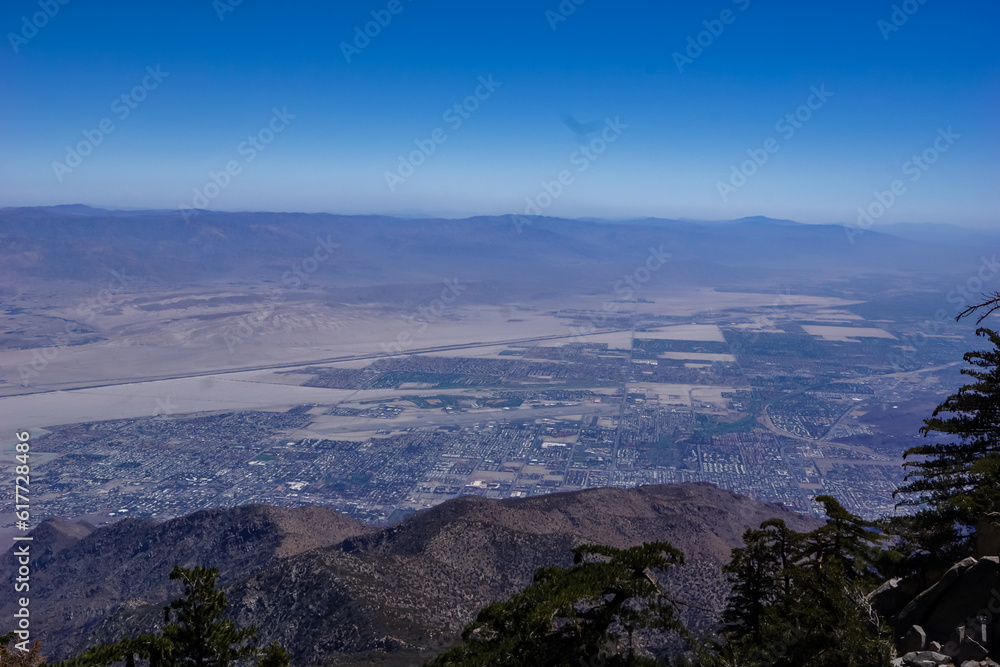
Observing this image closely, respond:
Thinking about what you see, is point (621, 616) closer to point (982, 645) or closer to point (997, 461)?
point (982, 645)

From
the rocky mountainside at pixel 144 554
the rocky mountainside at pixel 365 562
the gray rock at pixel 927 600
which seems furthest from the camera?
the rocky mountainside at pixel 144 554

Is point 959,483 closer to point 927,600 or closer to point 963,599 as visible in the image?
point 927,600

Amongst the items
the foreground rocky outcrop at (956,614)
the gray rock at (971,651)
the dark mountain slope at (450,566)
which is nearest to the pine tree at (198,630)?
the foreground rocky outcrop at (956,614)

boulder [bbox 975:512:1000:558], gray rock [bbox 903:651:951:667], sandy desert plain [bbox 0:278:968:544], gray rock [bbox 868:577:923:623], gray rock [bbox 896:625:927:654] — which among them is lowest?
sandy desert plain [bbox 0:278:968:544]

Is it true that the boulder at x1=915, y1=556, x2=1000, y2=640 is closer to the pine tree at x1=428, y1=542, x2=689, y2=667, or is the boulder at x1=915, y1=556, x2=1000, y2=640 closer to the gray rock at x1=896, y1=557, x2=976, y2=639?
the gray rock at x1=896, y1=557, x2=976, y2=639

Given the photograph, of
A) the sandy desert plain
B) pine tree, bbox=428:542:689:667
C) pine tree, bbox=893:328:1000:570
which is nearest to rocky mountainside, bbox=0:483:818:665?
pine tree, bbox=893:328:1000:570
